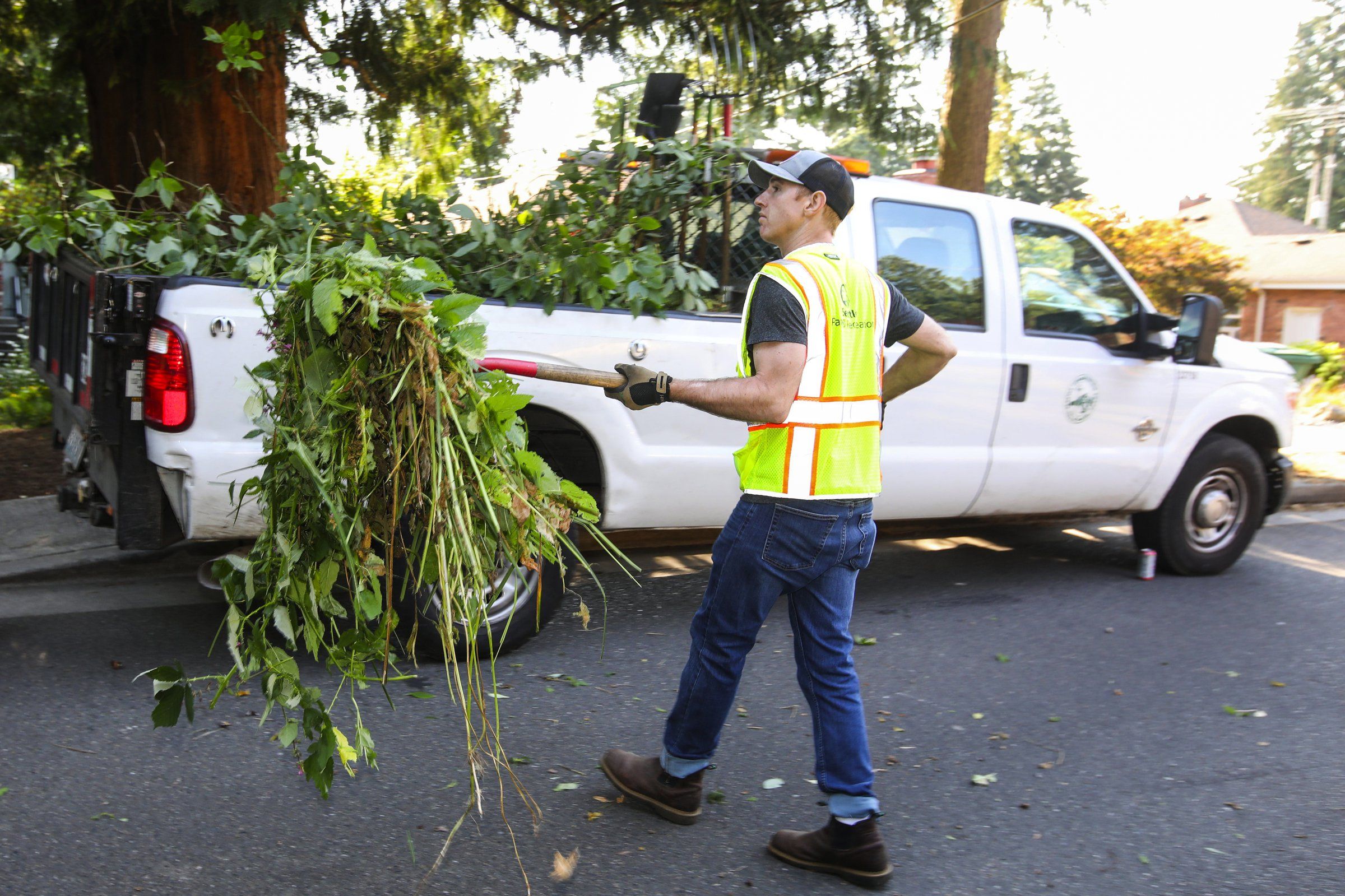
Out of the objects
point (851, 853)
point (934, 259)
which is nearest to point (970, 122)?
point (934, 259)

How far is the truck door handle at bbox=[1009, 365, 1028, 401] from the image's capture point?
5652 millimetres

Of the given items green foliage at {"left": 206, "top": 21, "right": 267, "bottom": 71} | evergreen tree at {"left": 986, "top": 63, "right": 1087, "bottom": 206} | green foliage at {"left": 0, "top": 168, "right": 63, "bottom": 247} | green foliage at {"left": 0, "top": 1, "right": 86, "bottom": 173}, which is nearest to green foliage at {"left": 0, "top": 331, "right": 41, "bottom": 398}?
green foliage at {"left": 0, "top": 1, "right": 86, "bottom": 173}

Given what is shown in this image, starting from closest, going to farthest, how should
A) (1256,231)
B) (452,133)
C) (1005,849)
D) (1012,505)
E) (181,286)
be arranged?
1. (1005,849)
2. (181,286)
3. (1012,505)
4. (452,133)
5. (1256,231)

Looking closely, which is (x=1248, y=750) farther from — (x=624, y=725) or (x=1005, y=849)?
(x=624, y=725)

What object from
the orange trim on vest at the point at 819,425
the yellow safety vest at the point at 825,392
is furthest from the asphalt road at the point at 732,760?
the orange trim on vest at the point at 819,425

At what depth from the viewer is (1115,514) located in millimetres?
6352

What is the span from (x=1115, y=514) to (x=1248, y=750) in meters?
2.37

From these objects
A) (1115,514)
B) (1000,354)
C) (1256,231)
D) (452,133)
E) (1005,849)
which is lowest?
(1005,849)

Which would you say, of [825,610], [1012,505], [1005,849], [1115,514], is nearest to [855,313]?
[825,610]

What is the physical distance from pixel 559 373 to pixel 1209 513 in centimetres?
467

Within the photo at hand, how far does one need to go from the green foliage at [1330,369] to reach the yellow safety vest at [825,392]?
15184 mm

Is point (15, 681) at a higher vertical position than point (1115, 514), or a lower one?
lower

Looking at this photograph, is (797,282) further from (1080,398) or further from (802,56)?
(802,56)

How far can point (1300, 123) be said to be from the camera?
5994cm
